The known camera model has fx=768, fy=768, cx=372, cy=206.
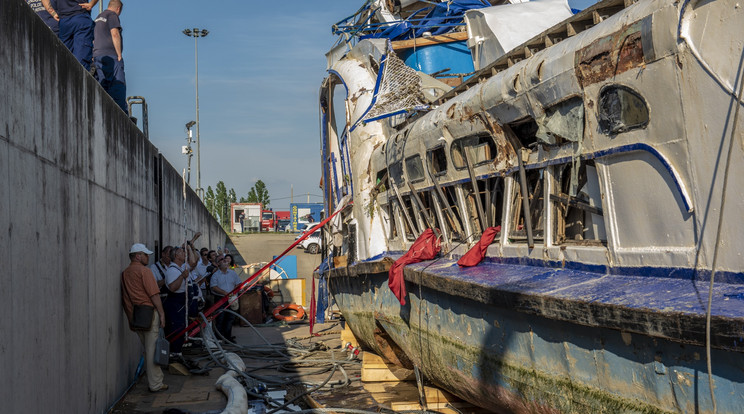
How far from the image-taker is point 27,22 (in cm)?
495

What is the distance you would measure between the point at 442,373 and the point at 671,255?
314cm

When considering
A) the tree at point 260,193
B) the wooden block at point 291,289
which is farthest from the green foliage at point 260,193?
the wooden block at point 291,289

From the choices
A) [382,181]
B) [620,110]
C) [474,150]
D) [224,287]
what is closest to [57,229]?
[474,150]

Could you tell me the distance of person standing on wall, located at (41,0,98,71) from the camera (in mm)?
8805

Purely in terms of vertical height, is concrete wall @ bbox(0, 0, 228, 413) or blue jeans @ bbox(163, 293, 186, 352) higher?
concrete wall @ bbox(0, 0, 228, 413)

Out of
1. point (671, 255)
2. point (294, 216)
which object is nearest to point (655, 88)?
point (671, 255)

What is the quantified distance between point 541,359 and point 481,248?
169 centimetres

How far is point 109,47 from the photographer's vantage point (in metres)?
9.77

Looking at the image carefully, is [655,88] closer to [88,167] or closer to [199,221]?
[88,167]

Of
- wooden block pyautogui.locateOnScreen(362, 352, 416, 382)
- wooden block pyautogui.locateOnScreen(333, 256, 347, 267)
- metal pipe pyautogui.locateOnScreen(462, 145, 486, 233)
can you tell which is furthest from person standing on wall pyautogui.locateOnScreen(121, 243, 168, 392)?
wooden block pyautogui.locateOnScreen(333, 256, 347, 267)

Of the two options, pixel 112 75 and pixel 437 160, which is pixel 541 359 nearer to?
pixel 437 160

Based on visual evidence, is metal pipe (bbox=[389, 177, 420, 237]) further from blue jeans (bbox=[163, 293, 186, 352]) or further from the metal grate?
blue jeans (bbox=[163, 293, 186, 352])

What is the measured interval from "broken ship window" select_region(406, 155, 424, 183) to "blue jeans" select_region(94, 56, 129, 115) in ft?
13.3

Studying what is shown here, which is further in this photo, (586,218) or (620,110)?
(586,218)
